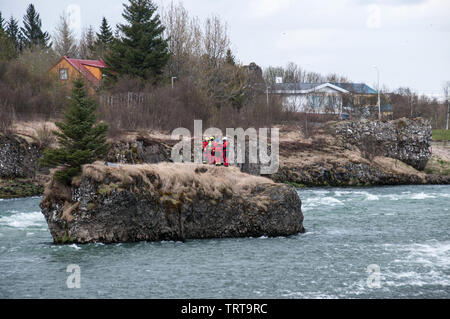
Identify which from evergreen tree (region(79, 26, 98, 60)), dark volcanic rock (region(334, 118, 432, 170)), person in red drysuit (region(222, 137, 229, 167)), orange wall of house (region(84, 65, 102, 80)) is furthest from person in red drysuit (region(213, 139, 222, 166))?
evergreen tree (region(79, 26, 98, 60))

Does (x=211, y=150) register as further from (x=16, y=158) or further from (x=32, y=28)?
(x=32, y=28)

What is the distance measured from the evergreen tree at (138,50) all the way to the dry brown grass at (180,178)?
3136cm

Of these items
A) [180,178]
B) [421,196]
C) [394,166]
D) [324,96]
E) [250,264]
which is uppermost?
[324,96]

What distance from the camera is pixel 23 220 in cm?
2347

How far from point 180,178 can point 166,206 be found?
1300 millimetres

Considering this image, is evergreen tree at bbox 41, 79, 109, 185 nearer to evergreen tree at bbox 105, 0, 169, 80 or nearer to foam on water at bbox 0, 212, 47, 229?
foam on water at bbox 0, 212, 47, 229

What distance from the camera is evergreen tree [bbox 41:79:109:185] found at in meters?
19.4

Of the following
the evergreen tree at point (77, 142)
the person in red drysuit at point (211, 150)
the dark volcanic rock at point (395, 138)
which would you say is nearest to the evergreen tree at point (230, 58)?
the dark volcanic rock at point (395, 138)

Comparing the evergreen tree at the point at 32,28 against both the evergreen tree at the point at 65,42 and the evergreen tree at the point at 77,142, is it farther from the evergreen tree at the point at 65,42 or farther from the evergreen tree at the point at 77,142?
the evergreen tree at the point at 77,142

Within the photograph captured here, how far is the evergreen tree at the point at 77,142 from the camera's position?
1940cm

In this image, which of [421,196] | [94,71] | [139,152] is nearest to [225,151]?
[139,152]

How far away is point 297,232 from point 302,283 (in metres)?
6.44

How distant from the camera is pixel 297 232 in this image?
20.8 m
